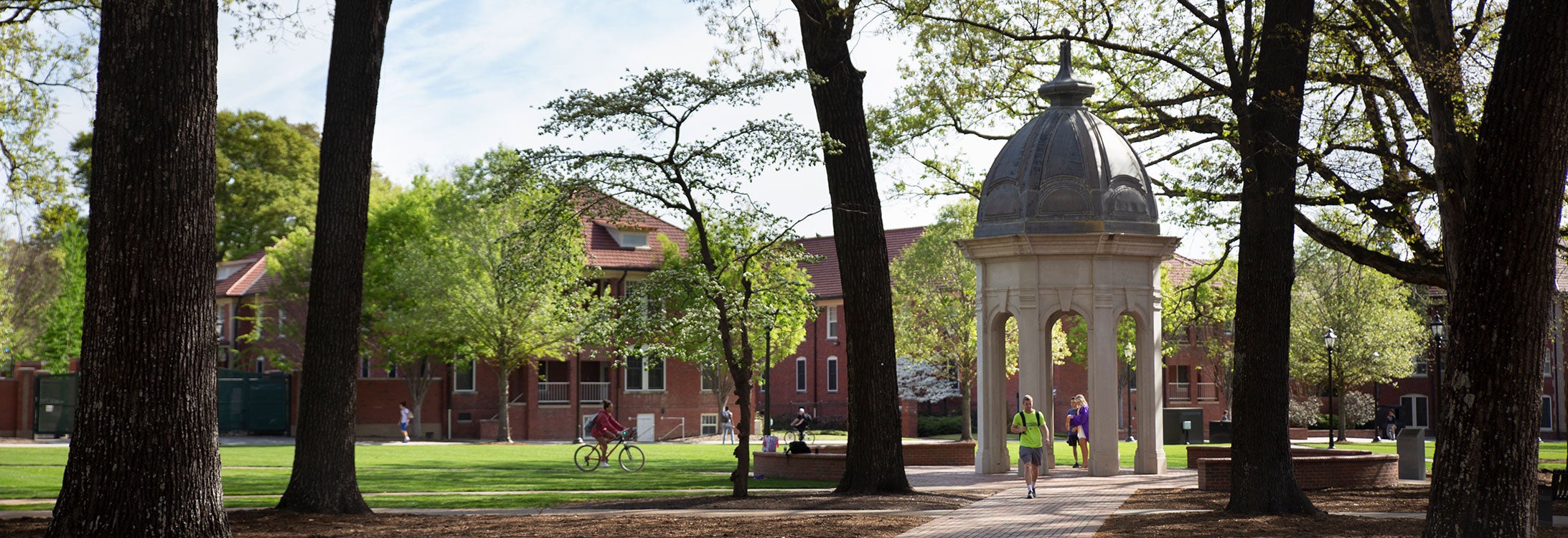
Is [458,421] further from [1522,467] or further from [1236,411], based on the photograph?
[1522,467]

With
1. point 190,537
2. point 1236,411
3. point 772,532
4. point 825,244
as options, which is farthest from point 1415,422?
point 190,537

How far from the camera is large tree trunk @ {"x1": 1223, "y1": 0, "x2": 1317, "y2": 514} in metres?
16.0

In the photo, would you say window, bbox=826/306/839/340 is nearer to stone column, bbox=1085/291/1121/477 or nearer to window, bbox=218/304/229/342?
window, bbox=218/304/229/342

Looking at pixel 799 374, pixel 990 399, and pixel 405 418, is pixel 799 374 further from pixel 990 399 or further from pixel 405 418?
pixel 990 399

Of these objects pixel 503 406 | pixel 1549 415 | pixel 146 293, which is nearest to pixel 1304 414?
pixel 1549 415

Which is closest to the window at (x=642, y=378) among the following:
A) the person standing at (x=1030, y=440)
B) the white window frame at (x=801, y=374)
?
the white window frame at (x=801, y=374)

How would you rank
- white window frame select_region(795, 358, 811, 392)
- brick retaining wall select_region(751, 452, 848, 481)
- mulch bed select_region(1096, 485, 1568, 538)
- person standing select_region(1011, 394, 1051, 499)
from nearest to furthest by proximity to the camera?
mulch bed select_region(1096, 485, 1568, 538) < person standing select_region(1011, 394, 1051, 499) < brick retaining wall select_region(751, 452, 848, 481) < white window frame select_region(795, 358, 811, 392)

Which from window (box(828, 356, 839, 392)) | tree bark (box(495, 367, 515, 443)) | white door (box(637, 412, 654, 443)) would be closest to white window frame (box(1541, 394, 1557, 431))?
window (box(828, 356, 839, 392))

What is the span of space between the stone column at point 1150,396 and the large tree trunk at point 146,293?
18.5 m

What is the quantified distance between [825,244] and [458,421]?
2088cm

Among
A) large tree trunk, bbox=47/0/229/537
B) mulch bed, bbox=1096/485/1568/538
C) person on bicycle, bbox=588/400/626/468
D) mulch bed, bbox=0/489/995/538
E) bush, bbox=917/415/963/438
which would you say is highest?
large tree trunk, bbox=47/0/229/537

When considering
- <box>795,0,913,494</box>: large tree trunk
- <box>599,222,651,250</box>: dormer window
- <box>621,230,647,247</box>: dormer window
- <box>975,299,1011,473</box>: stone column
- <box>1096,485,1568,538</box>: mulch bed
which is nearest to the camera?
<box>1096,485,1568,538</box>: mulch bed

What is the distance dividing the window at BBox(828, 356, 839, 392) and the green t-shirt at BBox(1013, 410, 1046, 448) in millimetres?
43794

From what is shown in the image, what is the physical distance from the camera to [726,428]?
50.9 metres
